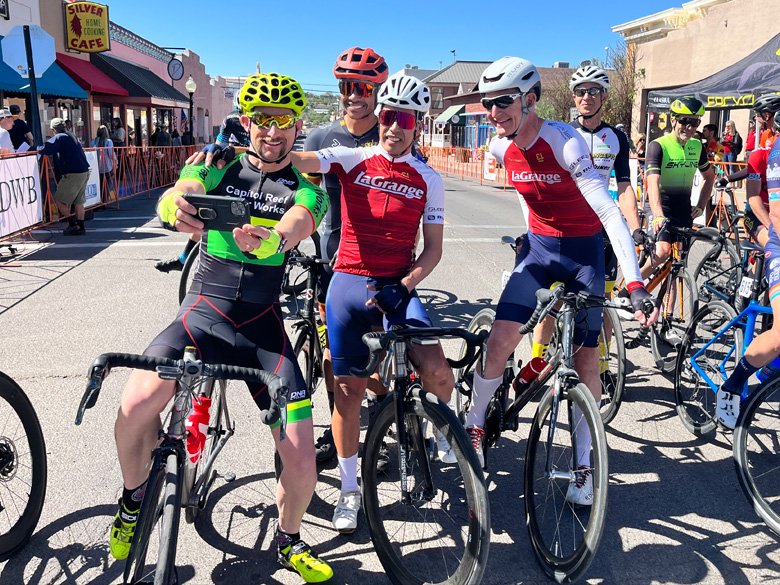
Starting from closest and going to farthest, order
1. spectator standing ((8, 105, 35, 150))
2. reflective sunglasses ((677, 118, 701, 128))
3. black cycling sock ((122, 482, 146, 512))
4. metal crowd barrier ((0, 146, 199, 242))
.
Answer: black cycling sock ((122, 482, 146, 512)), reflective sunglasses ((677, 118, 701, 128)), metal crowd barrier ((0, 146, 199, 242)), spectator standing ((8, 105, 35, 150))

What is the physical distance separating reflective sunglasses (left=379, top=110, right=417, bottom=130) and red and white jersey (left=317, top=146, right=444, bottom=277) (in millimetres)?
157

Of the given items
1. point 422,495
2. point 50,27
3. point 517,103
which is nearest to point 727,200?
point 517,103

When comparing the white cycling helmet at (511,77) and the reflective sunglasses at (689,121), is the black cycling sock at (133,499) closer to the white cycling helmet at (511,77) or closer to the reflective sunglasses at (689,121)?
the white cycling helmet at (511,77)

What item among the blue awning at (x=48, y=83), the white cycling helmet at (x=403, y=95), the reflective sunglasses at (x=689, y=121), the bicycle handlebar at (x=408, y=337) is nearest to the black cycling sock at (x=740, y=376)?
the bicycle handlebar at (x=408, y=337)

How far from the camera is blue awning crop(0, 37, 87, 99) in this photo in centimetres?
1809

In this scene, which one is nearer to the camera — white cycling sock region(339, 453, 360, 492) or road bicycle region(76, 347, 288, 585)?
road bicycle region(76, 347, 288, 585)

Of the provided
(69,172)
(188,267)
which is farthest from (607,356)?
(69,172)

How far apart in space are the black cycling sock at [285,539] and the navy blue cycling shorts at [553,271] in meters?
1.64

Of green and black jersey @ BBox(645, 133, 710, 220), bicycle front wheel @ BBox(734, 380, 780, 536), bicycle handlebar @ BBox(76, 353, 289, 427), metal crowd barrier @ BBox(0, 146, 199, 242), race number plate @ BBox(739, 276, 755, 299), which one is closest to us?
bicycle handlebar @ BBox(76, 353, 289, 427)

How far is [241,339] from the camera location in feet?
10.2

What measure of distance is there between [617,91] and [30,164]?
37.3 meters

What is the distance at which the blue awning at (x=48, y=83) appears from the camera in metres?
18.1

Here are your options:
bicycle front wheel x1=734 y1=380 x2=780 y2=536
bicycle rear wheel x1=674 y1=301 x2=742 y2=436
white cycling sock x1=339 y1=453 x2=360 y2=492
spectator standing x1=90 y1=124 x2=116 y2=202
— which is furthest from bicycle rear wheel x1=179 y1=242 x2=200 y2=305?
spectator standing x1=90 y1=124 x2=116 y2=202

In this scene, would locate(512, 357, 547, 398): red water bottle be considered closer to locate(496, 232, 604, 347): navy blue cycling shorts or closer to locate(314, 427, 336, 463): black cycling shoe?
locate(496, 232, 604, 347): navy blue cycling shorts
